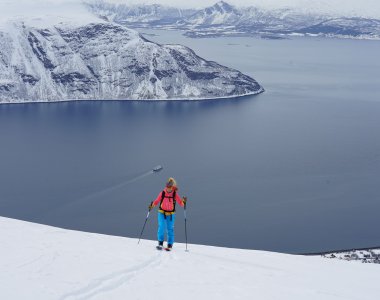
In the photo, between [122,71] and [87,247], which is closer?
[87,247]

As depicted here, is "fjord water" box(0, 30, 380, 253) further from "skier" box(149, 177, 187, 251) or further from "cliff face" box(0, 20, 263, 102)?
"skier" box(149, 177, 187, 251)

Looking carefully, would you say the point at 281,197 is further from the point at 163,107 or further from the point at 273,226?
the point at 163,107

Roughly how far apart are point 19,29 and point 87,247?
200 m

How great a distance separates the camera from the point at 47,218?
66188 millimetres

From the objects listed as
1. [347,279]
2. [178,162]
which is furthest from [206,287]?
[178,162]

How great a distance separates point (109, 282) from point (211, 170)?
3030 inches

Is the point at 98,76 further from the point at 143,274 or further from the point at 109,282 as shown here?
the point at 109,282

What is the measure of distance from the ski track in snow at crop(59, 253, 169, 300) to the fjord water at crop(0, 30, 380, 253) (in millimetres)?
44972

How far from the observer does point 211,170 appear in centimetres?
8875

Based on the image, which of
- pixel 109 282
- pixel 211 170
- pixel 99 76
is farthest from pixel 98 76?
pixel 109 282

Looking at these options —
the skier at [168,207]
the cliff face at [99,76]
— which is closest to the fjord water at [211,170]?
the cliff face at [99,76]

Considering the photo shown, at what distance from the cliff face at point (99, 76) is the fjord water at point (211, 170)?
2252 centimetres

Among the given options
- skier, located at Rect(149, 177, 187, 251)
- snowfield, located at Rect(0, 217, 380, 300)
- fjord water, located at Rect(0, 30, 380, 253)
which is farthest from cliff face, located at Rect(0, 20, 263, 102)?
snowfield, located at Rect(0, 217, 380, 300)

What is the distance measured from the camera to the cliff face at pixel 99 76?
180750 millimetres
